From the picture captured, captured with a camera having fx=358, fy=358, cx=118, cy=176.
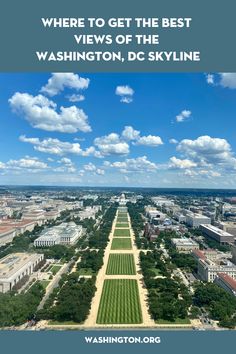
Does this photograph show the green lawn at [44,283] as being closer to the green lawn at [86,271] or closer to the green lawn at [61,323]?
the green lawn at [86,271]

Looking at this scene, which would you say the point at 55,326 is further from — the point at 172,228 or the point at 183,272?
the point at 172,228

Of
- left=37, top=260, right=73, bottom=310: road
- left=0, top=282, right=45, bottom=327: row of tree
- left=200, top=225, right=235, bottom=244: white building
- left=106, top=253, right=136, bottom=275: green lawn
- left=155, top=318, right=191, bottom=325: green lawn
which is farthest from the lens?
left=200, top=225, right=235, bottom=244: white building

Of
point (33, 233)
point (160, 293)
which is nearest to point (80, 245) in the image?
point (33, 233)

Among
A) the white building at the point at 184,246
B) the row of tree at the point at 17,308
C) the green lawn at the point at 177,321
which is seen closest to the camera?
the row of tree at the point at 17,308

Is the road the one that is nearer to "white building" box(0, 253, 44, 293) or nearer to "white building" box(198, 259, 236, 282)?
"white building" box(0, 253, 44, 293)

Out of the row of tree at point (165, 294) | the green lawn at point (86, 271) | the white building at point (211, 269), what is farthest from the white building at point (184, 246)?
the green lawn at point (86, 271)

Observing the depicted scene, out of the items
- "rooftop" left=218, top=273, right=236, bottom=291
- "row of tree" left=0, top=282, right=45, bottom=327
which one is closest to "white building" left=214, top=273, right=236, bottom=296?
"rooftop" left=218, top=273, right=236, bottom=291

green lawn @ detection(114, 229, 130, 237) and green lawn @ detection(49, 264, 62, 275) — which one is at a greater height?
green lawn @ detection(114, 229, 130, 237)
